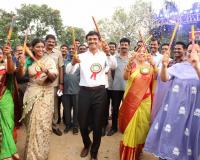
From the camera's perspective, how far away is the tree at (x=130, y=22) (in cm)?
3166

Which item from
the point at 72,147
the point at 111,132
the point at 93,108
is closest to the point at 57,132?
the point at 72,147

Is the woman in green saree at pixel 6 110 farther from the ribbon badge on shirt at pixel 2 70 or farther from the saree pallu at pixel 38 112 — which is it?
the saree pallu at pixel 38 112

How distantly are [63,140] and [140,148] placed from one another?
179cm

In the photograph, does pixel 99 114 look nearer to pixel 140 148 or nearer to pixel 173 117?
pixel 140 148

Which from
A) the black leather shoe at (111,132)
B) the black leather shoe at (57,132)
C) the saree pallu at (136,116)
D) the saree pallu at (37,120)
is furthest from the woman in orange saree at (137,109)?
the black leather shoe at (57,132)

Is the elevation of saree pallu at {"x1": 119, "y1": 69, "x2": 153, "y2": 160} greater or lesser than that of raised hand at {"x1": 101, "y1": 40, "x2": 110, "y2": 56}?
lesser

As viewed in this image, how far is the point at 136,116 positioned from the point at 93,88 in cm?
80

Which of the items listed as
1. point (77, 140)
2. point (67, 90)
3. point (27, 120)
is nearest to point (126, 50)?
point (67, 90)

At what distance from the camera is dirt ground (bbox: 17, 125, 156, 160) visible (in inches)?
211

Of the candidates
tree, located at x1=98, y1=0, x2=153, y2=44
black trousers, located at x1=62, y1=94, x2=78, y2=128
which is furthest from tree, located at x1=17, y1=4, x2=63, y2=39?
black trousers, located at x1=62, y1=94, x2=78, y2=128

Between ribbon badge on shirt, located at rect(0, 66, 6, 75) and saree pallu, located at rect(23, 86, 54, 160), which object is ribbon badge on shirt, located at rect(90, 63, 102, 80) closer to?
saree pallu, located at rect(23, 86, 54, 160)

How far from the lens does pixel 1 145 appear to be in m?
4.55

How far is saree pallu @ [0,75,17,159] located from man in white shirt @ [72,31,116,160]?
1081 mm

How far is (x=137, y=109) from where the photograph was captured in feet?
15.8
